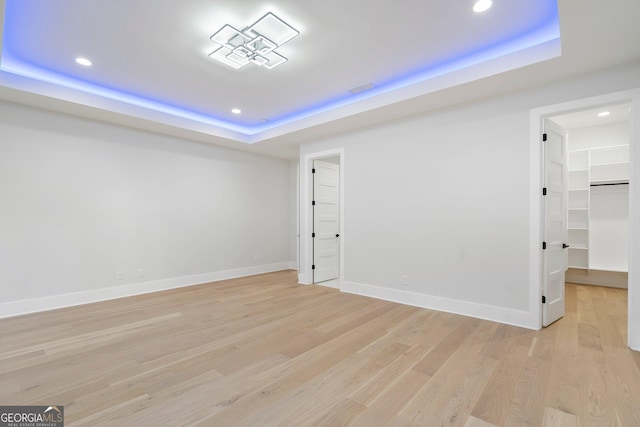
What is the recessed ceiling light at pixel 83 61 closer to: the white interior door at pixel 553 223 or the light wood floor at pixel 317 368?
the light wood floor at pixel 317 368

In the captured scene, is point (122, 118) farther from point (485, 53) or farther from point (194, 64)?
point (485, 53)

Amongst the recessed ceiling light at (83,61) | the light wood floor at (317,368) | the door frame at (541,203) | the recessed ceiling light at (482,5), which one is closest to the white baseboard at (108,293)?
the light wood floor at (317,368)

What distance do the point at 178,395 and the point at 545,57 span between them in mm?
4146

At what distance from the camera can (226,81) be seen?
3746mm

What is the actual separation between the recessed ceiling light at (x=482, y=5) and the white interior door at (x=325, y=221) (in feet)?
11.8

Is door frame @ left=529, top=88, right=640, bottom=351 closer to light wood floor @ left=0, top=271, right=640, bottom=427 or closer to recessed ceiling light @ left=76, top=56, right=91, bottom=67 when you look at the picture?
light wood floor @ left=0, top=271, right=640, bottom=427

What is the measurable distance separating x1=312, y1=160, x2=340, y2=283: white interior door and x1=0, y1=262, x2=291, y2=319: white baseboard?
5.58ft

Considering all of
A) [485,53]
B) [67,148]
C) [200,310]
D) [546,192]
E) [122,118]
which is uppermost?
[485,53]

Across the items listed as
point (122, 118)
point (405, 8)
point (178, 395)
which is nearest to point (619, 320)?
point (405, 8)

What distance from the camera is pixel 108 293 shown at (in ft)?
14.6

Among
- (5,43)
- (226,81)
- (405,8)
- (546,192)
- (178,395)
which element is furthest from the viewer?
(226,81)

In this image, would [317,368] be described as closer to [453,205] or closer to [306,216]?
[453,205]

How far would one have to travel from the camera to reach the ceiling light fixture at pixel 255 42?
2.63 m

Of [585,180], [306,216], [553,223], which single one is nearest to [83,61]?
[306,216]
